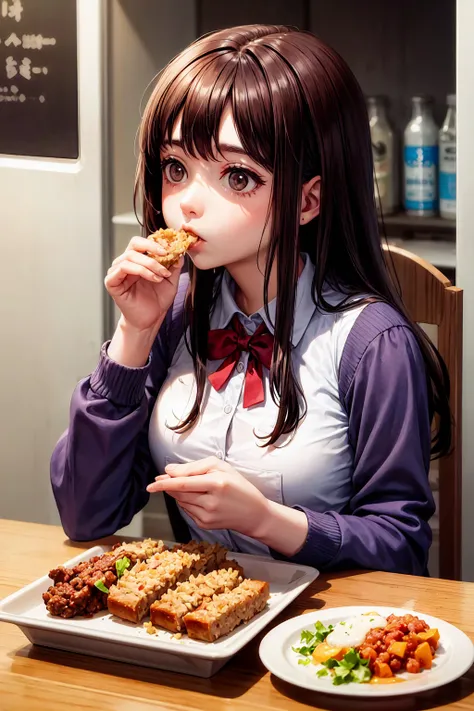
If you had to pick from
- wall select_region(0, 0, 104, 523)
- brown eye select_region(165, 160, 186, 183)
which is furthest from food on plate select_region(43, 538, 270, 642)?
wall select_region(0, 0, 104, 523)

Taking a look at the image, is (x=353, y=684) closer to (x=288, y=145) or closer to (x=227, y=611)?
(x=227, y=611)

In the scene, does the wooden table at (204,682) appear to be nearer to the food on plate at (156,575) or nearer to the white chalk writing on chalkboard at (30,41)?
the food on plate at (156,575)

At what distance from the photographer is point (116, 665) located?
105 centimetres

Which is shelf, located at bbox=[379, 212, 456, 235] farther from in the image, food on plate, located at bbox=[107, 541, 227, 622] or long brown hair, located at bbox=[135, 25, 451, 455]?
food on plate, located at bbox=[107, 541, 227, 622]

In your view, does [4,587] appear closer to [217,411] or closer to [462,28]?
[217,411]

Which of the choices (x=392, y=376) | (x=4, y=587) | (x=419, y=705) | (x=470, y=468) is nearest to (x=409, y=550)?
(x=392, y=376)

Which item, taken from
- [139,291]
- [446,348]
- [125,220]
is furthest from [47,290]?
[446,348]

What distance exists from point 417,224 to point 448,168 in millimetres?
142

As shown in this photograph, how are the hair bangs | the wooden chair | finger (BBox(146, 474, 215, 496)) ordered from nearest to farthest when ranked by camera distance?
finger (BBox(146, 474, 215, 496))
the hair bangs
the wooden chair

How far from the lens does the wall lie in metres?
2.34

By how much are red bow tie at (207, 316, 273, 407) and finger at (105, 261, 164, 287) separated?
0.48 feet

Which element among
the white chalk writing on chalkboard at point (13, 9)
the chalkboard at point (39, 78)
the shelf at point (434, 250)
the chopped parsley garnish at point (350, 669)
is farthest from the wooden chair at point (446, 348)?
the white chalk writing on chalkboard at point (13, 9)

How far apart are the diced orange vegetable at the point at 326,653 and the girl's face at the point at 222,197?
51cm

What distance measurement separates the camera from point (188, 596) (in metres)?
1.09
